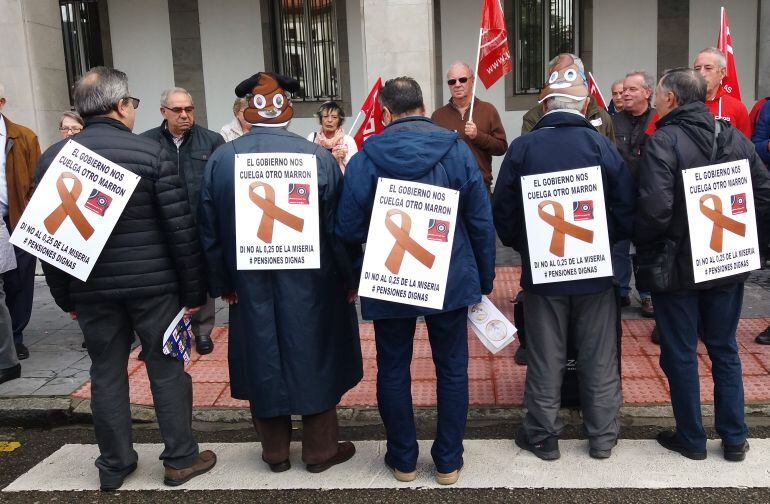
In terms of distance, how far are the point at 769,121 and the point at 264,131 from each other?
13.8ft

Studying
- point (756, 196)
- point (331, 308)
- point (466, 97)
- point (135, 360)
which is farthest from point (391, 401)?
point (466, 97)

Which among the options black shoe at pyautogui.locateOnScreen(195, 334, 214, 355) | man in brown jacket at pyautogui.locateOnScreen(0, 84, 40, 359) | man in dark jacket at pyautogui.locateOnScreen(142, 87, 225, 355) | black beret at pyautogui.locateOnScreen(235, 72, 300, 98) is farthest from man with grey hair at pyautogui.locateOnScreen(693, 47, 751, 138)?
man in brown jacket at pyautogui.locateOnScreen(0, 84, 40, 359)

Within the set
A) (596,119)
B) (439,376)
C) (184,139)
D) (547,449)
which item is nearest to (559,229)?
(439,376)

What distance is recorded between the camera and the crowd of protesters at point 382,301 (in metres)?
3.56

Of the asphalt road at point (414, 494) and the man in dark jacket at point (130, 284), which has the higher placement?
the man in dark jacket at point (130, 284)

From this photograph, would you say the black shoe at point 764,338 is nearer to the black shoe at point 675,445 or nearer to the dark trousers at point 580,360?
the black shoe at point 675,445

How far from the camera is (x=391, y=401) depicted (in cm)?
363

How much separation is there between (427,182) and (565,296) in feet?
3.19

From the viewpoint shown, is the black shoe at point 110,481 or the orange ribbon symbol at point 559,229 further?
the black shoe at point 110,481

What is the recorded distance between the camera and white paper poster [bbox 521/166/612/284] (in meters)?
3.65

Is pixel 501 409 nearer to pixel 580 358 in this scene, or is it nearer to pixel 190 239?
pixel 580 358

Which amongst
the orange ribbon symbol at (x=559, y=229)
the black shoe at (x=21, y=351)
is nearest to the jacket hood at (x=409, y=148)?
the orange ribbon symbol at (x=559, y=229)

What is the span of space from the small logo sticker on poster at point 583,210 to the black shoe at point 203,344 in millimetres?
3149

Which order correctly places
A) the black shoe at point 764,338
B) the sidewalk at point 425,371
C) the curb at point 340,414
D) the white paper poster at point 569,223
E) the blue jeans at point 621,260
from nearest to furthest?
the white paper poster at point 569,223 < the curb at point 340,414 < the sidewalk at point 425,371 < the black shoe at point 764,338 < the blue jeans at point 621,260
